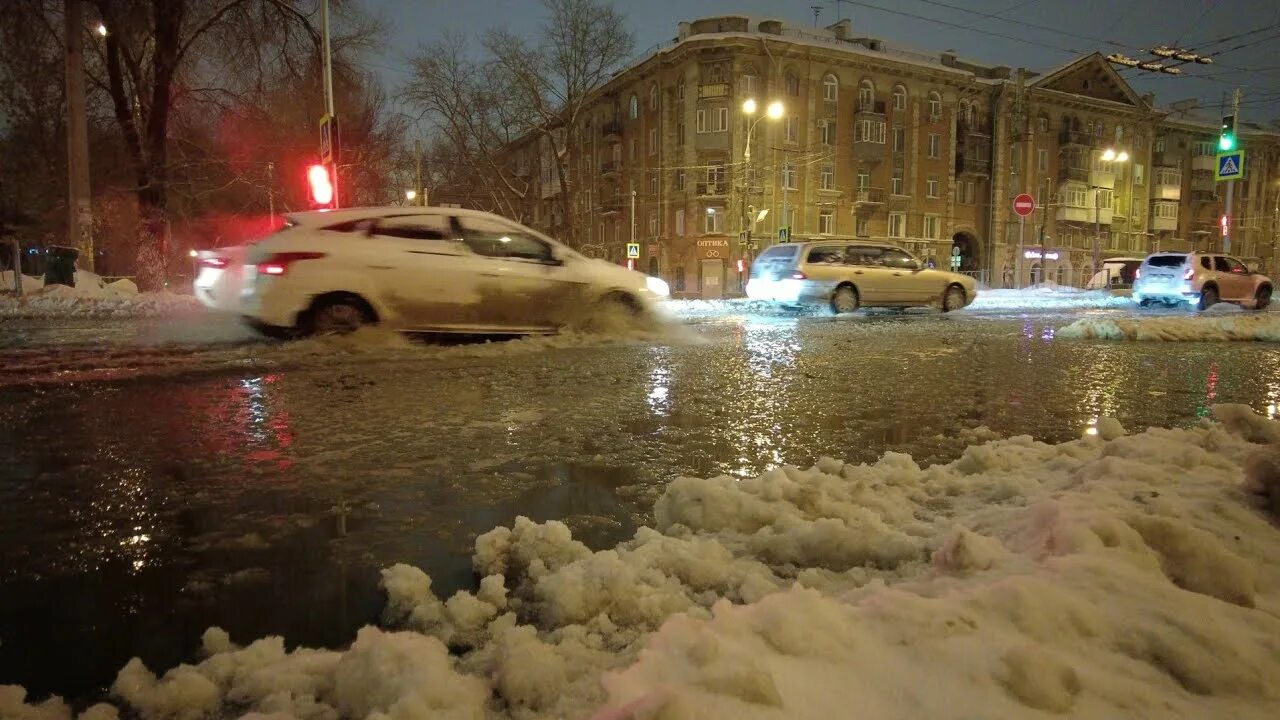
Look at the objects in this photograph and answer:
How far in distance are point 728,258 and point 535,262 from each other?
36418mm

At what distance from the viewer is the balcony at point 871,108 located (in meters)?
46.1

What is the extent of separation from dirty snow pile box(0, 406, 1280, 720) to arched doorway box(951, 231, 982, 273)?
53937 millimetres

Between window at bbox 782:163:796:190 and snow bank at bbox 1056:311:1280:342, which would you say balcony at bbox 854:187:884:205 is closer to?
window at bbox 782:163:796:190

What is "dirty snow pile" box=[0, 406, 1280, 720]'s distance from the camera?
1.59 meters

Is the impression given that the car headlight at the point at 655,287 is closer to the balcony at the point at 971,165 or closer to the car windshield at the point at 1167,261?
the car windshield at the point at 1167,261

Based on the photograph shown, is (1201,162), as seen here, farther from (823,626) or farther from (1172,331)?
(823,626)

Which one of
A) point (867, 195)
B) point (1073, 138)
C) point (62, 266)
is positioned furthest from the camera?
point (1073, 138)

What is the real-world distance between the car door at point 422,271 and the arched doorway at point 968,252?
50287 mm

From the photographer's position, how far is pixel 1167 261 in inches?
782

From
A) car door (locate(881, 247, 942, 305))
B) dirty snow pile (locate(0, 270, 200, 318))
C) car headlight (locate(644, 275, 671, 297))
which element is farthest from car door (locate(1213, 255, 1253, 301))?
dirty snow pile (locate(0, 270, 200, 318))

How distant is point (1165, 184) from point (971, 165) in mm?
20626

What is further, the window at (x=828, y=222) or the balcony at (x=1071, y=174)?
the balcony at (x=1071, y=174)

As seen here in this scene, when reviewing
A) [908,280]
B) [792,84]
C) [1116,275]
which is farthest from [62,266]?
[1116,275]

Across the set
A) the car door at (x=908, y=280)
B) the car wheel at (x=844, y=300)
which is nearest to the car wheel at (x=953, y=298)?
the car door at (x=908, y=280)
